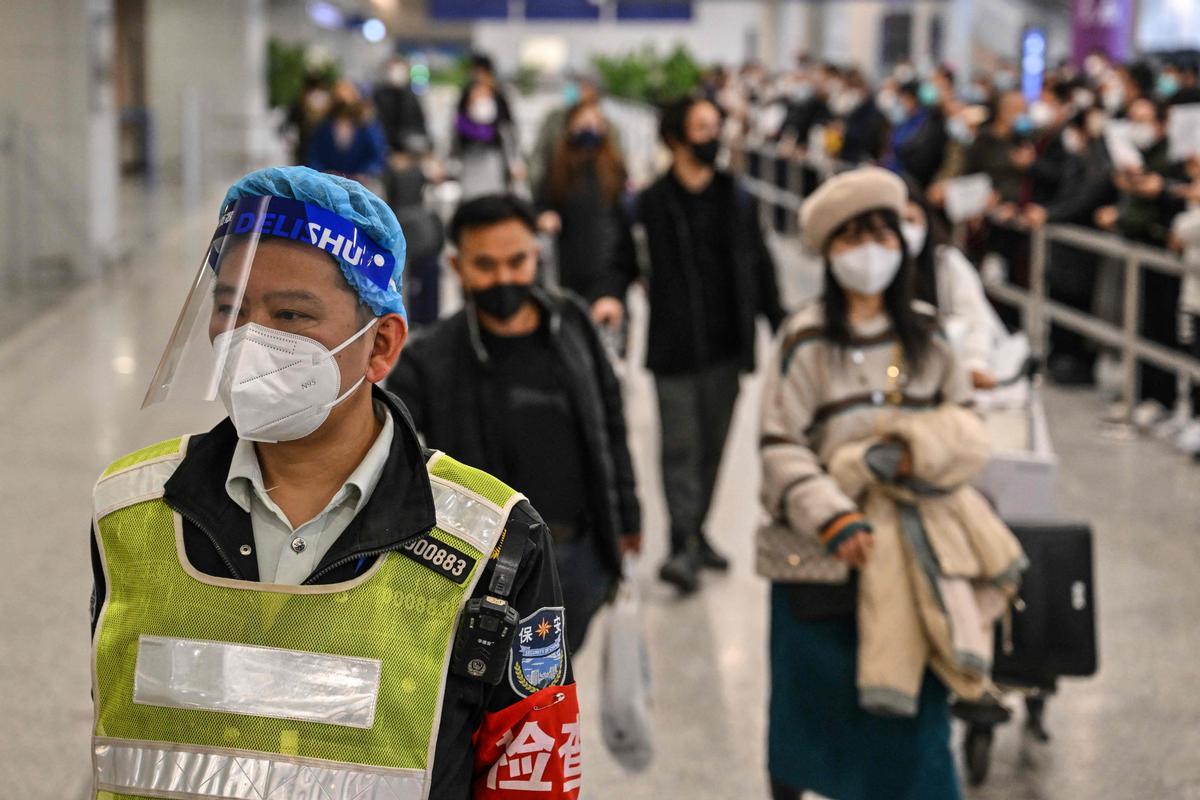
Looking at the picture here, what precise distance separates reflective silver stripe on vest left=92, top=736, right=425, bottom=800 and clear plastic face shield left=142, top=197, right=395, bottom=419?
0.39 m

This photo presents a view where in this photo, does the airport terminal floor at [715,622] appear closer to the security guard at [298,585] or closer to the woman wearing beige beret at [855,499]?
the security guard at [298,585]

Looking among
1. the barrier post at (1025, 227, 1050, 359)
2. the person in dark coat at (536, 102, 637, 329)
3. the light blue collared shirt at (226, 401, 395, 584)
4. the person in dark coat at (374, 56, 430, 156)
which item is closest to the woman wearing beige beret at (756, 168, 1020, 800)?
the light blue collared shirt at (226, 401, 395, 584)

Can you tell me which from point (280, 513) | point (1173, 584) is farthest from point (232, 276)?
point (1173, 584)

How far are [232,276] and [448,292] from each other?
41.2ft

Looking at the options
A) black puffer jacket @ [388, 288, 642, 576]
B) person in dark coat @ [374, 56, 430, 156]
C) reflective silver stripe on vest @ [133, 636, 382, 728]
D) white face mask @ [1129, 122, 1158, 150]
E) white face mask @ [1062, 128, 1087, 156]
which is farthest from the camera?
person in dark coat @ [374, 56, 430, 156]

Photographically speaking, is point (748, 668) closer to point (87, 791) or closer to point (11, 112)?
point (87, 791)

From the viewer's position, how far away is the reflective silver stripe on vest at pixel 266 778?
65.6 inches

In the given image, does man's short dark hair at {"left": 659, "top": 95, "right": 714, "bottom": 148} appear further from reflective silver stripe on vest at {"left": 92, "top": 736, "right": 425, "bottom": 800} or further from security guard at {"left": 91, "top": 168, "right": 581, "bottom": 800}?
reflective silver stripe on vest at {"left": 92, "top": 736, "right": 425, "bottom": 800}

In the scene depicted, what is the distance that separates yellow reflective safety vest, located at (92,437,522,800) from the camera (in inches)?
65.6

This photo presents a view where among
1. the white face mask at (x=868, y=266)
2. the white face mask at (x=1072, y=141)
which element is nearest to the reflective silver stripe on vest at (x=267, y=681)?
the white face mask at (x=868, y=266)

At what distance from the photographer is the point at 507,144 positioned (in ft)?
41.1

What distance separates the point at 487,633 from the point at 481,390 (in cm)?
195

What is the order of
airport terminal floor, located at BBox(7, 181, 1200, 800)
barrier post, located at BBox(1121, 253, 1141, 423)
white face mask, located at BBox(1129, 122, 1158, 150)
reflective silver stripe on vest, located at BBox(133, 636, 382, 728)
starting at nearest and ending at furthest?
reflective silver stripe on vest, located at BBox(133, 636, 382, 728)
airport terminal floor, located at BBox(7, 181, 1200, 800)
barrier post, located at BBox(1121, 253, 1141, 423)
white face mask, located at BBox(1129, 122, 1158, 150)

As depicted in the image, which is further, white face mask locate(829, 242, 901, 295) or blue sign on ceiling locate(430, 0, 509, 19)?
blue sign on ceiling locate(430, 0, 509, 19)
